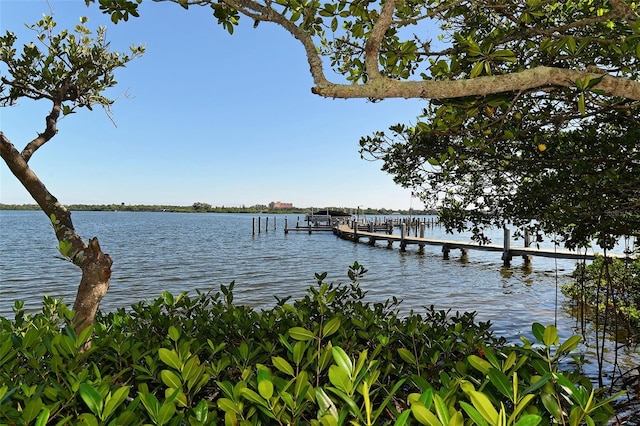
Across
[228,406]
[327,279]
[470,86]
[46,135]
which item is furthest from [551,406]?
[327,279]

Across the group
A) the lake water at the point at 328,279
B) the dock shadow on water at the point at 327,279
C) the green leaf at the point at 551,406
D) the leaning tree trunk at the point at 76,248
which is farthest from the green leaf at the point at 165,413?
the dock shadow on water at the point at 327,279

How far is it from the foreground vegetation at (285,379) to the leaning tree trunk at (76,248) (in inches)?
19.0

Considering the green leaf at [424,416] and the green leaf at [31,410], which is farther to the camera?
the green leaf at [31,410]

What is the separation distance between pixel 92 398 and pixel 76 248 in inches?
113

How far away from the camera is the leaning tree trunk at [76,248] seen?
3658 millimetres

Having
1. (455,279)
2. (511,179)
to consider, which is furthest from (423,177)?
(455,279)

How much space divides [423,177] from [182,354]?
5.05m

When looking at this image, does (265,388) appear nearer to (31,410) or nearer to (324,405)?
(324,405)

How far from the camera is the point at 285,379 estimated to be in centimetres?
218

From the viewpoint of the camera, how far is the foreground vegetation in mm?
1422

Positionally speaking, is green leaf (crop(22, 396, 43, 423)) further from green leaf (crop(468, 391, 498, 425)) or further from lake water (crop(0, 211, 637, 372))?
lake water (crop(0, 211, 637, 372))

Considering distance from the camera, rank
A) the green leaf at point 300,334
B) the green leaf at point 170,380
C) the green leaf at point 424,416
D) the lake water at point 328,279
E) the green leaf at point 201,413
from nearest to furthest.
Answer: the green leaf at point 424,416 < the green leaf at point 201,413 < the green leaf at point 170,380 < the green leaf at point 300,334 < the lake water at point 328,279

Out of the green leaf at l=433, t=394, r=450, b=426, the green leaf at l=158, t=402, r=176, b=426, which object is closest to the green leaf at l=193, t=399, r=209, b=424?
the green leaf at l=158, t=402, r=176, b=426

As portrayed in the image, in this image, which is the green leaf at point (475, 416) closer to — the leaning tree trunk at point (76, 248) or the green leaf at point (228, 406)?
the green leaf at point (228, 406)
